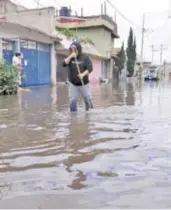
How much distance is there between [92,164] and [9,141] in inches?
68.8

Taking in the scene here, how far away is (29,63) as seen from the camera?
2222 centimetres

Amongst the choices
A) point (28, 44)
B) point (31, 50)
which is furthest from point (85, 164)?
point (31, 50)

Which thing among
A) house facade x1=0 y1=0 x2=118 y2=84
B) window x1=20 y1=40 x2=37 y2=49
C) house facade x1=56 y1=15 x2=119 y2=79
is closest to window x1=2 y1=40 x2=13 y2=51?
house facade x1=0 y1=0 x2=118 y2=84

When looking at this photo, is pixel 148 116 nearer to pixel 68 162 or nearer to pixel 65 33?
pixel 68 162

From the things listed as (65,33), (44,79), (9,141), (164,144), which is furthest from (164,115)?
(65,33)

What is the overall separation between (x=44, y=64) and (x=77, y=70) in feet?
54.0

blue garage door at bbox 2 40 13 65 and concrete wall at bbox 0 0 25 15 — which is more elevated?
concrete wall at bbox 0 0 25 15

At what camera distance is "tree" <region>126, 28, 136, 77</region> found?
5731 centimetres

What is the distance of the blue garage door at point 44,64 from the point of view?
23.8m

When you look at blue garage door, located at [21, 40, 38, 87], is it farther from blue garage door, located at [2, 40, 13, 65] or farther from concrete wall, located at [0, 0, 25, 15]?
concrete wall, located at [0, 0, 25, 15]

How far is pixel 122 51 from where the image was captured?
162 feet

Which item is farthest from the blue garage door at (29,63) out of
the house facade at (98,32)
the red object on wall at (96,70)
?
the house facade at (98,32)

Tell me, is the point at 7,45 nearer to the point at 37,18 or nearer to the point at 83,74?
the point at 37,18

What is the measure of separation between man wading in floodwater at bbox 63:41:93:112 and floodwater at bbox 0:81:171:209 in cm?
154
